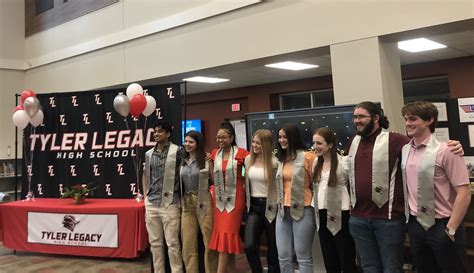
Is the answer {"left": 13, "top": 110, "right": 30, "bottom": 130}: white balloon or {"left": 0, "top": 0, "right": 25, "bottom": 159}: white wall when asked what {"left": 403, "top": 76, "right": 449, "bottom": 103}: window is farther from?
{"left": 0, "top": 0, "right": 25, "bottom": 159}: white wall

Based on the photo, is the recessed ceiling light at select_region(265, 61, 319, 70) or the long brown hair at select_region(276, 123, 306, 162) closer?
the long brown hair at select_region(276, 123, 306, 162)

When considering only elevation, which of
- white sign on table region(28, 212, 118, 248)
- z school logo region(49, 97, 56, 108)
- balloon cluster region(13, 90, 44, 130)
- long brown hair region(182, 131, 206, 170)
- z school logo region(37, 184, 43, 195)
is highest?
z school logo region(49, 97, 56, 108)

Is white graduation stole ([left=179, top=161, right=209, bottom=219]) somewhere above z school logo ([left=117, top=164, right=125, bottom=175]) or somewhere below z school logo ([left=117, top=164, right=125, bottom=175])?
below

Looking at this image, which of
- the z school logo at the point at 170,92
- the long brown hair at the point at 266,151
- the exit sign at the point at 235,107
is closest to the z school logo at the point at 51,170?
the z school logo at the point at 170,92

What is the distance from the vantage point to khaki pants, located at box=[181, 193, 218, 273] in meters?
3.39

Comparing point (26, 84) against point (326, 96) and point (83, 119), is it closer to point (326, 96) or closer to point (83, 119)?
point (83, 119)

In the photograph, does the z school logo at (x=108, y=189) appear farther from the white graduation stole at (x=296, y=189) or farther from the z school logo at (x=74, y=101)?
the white graduation stole at (x=296, y=189)

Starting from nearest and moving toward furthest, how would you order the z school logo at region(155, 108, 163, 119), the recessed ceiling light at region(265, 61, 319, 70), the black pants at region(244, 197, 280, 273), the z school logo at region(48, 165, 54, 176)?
the black pants at region(244, 197, 280, 273) < the z school logo at region(155, 108, 163, 119) < the z school logo at region(48, 165, 54, 176) < the recessed ceiling light at region(265, 61, 319, 70)

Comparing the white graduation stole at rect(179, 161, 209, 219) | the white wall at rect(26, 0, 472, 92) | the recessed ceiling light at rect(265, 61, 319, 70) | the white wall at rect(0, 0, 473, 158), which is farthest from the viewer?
the recessed ceiling light at rect(265, 61, 319, 70)

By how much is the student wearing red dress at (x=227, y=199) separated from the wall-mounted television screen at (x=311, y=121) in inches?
29.0

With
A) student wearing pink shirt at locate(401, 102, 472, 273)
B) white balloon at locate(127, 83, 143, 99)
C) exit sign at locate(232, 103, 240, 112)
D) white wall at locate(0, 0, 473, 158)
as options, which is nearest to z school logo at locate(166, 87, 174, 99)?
white balloon at locate(127, 83, 143, 99)

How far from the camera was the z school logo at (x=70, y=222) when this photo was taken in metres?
4.58

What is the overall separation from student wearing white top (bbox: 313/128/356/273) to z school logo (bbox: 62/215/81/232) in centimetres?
310

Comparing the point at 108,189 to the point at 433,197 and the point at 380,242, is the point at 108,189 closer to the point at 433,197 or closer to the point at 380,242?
the point at 380,242
